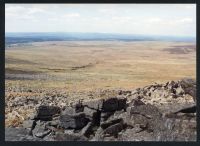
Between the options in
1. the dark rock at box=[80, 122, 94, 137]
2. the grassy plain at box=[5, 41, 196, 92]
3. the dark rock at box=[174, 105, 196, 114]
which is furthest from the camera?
the grassy plain at box=[5, 41, 196, 92]

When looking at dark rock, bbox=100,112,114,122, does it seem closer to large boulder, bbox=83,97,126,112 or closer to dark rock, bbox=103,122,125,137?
large boulder, bbox=83,97,126,112

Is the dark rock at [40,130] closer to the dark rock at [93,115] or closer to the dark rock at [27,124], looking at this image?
the dark rock at [27,124]

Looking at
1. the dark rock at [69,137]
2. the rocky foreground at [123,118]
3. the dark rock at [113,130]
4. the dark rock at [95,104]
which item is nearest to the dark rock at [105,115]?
the rocky foreground at [123,118]

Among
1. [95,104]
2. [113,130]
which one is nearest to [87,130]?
[113,130]

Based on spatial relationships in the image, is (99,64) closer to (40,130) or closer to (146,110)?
(146,110)

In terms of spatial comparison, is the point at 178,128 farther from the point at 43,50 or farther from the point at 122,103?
the point at 43,50

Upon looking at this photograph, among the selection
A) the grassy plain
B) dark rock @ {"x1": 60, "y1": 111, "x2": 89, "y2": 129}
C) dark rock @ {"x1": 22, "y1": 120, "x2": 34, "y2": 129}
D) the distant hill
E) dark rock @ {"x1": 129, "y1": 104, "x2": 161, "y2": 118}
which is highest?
the distant hill

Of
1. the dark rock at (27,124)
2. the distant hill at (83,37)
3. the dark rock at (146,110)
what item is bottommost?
the dark rock at (27,124)

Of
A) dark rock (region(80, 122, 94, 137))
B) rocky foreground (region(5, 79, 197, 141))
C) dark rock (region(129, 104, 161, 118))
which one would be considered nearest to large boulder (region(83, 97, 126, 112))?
rocky foreground (region(5, 79, 197, 141))

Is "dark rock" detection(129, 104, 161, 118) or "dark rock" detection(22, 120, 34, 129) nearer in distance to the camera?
"dark rock" detection(129, 104, 161, 118)
